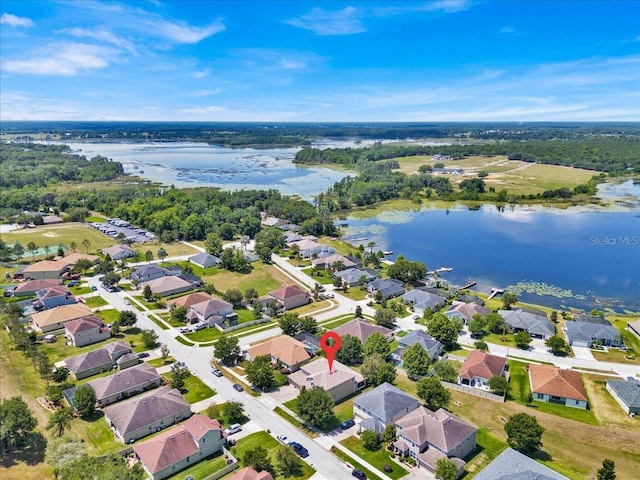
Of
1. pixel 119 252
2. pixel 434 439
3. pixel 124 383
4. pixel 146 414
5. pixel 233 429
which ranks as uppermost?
pixel 119 252

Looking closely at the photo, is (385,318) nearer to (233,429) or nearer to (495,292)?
(495,292)

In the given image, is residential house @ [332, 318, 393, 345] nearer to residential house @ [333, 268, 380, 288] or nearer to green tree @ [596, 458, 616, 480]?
residential house @ [333, 268, 380, 288]

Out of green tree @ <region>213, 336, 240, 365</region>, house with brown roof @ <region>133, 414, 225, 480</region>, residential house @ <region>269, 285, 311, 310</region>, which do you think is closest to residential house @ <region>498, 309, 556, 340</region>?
residential house @ <region>269, 285, 311, 310</region>

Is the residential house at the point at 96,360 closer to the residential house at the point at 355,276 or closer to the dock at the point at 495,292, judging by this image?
the residential house at the point at 355,276

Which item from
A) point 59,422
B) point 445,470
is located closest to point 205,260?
point 59,422

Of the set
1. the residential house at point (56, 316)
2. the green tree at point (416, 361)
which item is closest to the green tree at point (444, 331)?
the green tree at point (416, 361)

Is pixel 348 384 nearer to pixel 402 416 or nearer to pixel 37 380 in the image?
pixel 402 416

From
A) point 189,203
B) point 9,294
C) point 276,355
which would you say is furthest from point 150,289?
point 189,203
